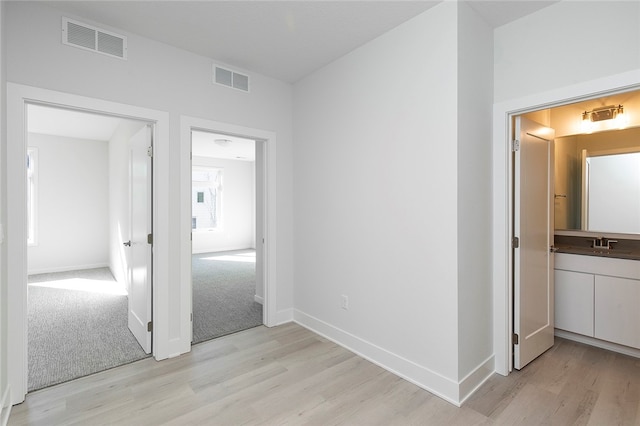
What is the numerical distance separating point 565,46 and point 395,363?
2.56 m

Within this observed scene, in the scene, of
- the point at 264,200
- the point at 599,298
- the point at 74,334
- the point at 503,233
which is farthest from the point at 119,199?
the point at 599,298

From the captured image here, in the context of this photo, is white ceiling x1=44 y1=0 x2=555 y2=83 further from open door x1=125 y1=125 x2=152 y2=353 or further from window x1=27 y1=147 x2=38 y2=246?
window x1=27 y1=147 x2=38 y2=246

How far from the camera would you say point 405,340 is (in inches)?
96.2

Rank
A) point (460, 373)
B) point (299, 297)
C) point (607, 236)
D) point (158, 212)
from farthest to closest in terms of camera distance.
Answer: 1. point (299, 297)
2. point (607, 236)
3. point (158, 212)
4. point (460, 373)

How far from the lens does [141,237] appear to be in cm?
294

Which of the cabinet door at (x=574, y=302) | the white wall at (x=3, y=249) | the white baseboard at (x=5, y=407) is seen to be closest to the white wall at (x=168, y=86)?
the white wall at (x=3, y=249)

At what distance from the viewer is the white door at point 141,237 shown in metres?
2.78

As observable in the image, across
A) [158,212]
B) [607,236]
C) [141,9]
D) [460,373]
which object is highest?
[141,9]

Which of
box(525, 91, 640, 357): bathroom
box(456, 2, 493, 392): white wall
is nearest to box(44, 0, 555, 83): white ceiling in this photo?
box(456, 2, 493, 392): white wall

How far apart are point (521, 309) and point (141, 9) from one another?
3.62 meters

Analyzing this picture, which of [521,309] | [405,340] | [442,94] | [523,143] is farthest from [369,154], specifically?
[521,309]

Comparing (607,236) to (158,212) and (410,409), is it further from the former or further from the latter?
(158,212)

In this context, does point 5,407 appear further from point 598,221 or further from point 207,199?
point 207,199

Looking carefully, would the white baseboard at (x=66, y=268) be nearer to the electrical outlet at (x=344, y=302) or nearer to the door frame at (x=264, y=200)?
the door frame at (x=264, y=200)
